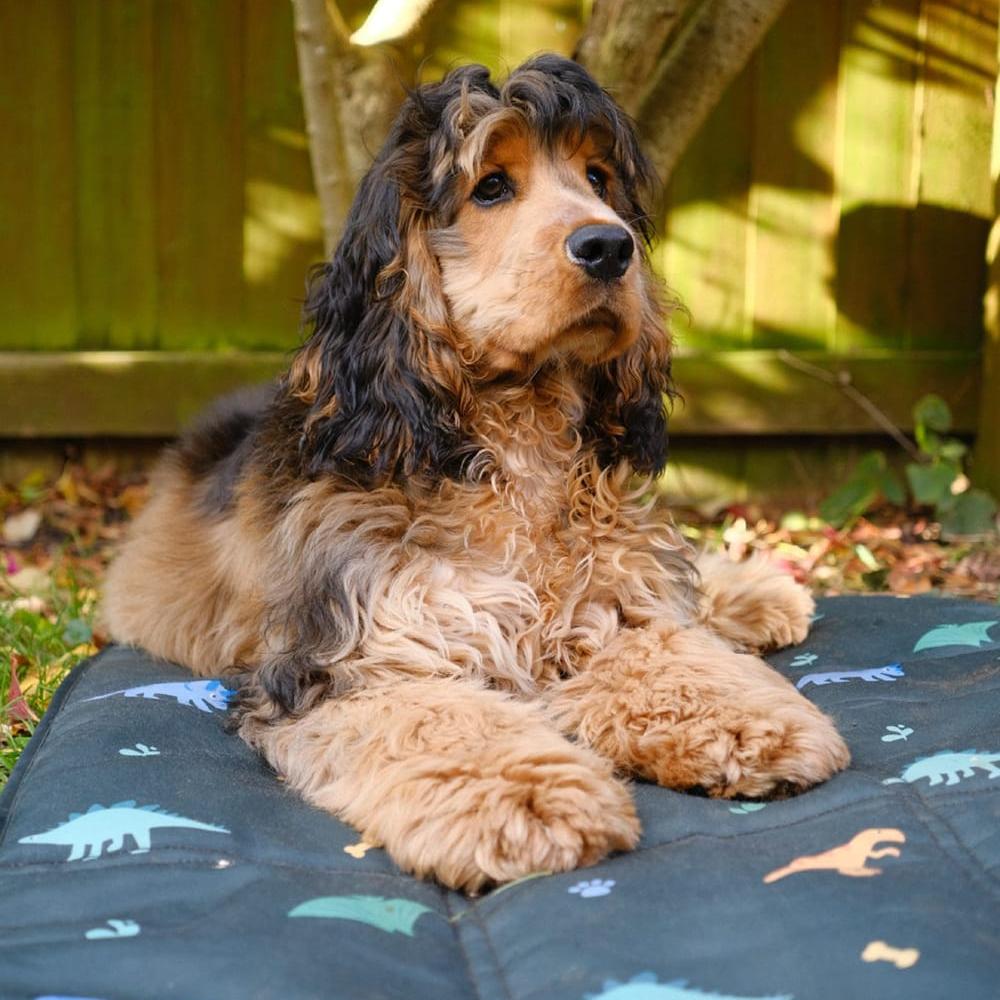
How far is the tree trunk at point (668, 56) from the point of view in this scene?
14.0ft

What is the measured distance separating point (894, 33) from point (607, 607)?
3.61 m

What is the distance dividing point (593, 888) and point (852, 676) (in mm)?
1382

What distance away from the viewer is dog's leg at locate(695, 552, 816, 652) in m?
3.49

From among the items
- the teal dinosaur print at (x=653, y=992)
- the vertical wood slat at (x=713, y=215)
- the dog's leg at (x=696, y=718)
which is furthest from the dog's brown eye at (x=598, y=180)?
the vertical wood slat at (x=713, y=215)

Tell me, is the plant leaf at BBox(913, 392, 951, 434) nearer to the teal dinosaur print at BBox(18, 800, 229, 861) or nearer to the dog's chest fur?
the dog's chest fur

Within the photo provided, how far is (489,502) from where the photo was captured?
114 inches

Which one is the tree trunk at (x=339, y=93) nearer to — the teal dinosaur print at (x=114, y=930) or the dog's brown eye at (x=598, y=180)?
the dog's brown eye at (x=598, y=180)

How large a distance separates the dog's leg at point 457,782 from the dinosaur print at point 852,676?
2.84 feet

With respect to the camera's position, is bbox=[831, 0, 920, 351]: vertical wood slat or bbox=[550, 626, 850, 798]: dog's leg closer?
bbox=[550, 626, 850, 798]: dog's leg

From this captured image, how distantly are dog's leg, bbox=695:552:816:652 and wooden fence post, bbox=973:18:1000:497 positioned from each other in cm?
219


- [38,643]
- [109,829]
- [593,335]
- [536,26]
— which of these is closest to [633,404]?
[593,335]

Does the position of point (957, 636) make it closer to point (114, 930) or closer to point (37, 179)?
point (114, 930)

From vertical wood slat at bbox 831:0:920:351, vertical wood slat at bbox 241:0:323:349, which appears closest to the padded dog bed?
vertical wood slat at bbox 241:0:323:349

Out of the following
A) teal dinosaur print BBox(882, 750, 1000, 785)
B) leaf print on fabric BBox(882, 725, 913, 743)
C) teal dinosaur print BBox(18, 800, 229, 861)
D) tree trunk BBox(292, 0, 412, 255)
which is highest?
tree trunk BBox(292, 0, 412, 255)
